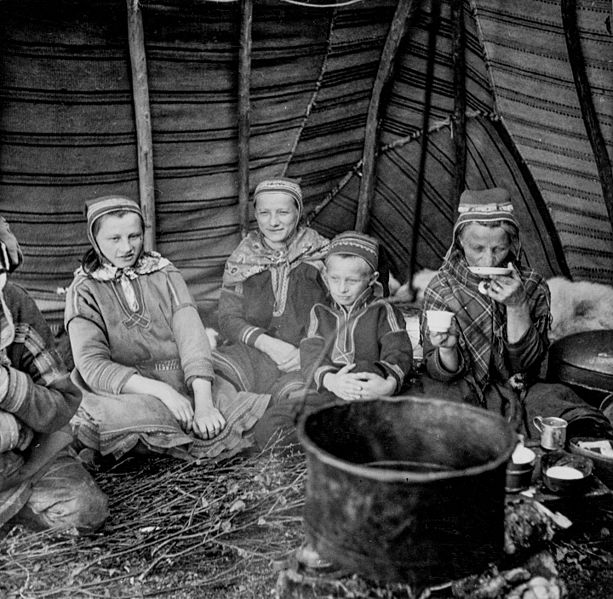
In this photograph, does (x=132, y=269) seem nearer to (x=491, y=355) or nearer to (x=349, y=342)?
(x=349, y=342)

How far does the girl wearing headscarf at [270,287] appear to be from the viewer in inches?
163

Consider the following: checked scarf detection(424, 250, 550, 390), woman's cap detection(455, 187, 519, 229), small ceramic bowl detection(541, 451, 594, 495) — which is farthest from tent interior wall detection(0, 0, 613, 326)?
small ceramic bowl detection(541, 451, 594, 495)

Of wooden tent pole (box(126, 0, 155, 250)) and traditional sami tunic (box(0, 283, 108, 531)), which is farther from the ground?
wooden tent pole (box(126, 0, 155, 250))

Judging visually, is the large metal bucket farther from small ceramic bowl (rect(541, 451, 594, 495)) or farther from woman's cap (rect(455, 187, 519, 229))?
woman's cap (rect(455, 187, 519, 229))

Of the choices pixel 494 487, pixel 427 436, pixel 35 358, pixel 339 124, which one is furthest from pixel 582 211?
pixel 35 358

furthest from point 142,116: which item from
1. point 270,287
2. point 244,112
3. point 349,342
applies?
point 349,342

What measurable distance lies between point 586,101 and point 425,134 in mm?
1471

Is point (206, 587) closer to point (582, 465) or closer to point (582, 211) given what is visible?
point (582, 465)

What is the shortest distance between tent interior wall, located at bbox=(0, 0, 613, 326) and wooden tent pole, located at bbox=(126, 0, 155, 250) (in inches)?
2.6

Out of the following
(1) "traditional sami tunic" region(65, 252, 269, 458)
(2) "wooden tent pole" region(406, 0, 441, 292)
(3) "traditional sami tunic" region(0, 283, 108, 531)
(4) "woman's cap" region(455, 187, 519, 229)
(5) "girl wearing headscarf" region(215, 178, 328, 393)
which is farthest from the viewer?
(2) "wooden tent pole" region(406, 0, 441, 292)

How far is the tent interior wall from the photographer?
3.98 m

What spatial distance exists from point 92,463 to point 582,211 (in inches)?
139

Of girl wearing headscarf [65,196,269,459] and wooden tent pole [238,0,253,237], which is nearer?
girl wearing headscarf [65,196,269,459]

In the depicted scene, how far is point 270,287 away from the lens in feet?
14.4
